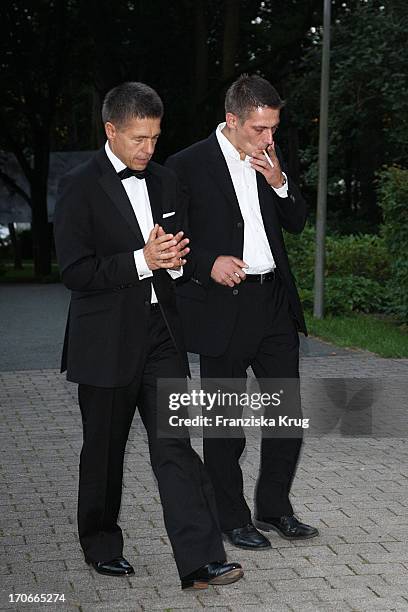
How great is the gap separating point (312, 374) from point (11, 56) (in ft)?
88.2

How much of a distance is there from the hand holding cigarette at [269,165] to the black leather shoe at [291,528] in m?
1.55

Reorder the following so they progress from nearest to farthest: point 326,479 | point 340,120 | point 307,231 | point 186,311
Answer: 1. point 186,311
2. point 326,479
3. point 307,231
4. point 340,120

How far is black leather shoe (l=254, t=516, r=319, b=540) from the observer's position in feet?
18.9

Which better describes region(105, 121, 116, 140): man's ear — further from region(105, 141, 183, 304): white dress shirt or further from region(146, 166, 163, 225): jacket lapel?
region(146, 166, 163, 225): jacket lapel

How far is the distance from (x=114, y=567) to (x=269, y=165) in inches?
72.3

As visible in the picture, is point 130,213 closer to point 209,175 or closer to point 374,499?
point 209,175

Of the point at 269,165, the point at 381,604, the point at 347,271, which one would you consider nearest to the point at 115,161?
the point at 269,165

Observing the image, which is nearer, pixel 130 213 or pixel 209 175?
pixel 130 213

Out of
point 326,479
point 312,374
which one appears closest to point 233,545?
point 326,479

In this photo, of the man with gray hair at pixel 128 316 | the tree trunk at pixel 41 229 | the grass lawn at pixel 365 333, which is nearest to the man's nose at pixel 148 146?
the man with gray hair at pixel 128 316

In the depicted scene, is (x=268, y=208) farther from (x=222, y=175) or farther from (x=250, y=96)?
(x=250, y=96)

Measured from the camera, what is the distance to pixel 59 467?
755cm

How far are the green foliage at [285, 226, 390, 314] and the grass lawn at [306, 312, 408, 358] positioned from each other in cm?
43

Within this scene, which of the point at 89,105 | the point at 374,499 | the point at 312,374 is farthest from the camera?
the point at 89,105
